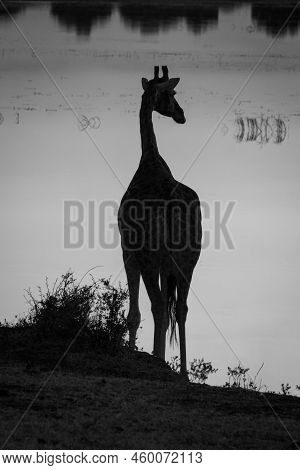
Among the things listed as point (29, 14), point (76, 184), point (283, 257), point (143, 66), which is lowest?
point (283, 257)

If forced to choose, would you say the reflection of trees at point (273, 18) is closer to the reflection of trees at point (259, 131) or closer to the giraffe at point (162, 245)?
the reflection of trees at point (259, 131)

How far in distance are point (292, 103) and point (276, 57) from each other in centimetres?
272

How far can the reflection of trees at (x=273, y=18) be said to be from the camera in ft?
91.5

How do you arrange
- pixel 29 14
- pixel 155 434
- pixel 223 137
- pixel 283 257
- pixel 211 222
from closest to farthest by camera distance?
1. pixel 155 434
2. pixel 283 257
3. pixel 211 222
4. pixel 223 137
5. pixel 29 14

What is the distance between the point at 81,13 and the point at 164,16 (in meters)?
1.97

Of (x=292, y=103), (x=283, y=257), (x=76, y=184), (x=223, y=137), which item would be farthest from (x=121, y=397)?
(x=292, y=103)

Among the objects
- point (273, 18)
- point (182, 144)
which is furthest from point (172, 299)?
point (273, 18)

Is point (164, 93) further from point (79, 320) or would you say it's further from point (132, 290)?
point (79, 320)

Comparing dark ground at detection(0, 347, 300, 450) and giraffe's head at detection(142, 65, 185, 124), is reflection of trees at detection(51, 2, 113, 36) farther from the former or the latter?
dark ground at detection(0, 347, 300, 450)

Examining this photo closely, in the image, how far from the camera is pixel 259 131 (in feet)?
74.9

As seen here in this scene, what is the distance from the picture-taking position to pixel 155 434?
7484 millimetres

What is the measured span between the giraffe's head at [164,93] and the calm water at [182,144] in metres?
2.51

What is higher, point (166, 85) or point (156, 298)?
point (166, 85)
